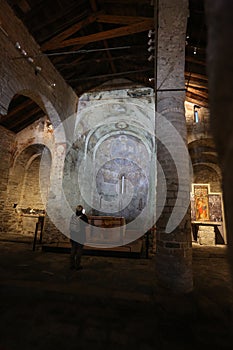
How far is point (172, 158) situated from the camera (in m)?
4.18

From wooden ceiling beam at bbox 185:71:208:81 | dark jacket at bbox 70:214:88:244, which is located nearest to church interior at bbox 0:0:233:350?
wooden ceiling beam at bbox 185:71:208:81

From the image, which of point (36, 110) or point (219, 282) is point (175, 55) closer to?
point (219, 282)

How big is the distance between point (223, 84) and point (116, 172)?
1293 centimetres

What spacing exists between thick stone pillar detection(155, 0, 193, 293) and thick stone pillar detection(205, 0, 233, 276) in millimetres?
3267

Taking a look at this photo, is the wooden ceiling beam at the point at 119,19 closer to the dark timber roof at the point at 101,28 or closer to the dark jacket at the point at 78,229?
the dark timber roof at the point at 101,28

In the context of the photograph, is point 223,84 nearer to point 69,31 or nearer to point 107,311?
point 107,311

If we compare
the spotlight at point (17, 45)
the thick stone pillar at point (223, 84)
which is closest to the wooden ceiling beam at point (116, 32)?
the spotlight at point (17, 45)

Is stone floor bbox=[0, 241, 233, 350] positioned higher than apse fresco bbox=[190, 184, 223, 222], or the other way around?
apse fresco bbox=[190, 184, 223, 222]

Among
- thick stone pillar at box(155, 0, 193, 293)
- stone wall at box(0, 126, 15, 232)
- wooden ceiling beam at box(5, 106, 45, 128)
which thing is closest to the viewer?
thick stone pillar at box(155, 0, 193, 293)

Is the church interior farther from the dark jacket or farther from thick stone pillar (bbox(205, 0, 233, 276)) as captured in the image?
the dark jacket

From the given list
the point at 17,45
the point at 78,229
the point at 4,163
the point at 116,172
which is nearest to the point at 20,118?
the point at 4,163

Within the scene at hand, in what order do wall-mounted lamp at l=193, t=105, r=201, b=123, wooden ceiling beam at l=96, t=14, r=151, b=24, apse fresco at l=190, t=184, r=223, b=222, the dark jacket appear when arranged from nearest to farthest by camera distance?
the dark jacket, wooden ceiling beam at l=96, t=14, r=151, b=24, wall-mounted lamp at l=193, t=105, r=201, b=123, apse fresco at l=190, t=184, r=223, b=222

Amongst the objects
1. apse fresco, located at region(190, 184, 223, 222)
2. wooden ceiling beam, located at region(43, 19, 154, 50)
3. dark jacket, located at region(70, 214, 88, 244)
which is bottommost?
dark jacket, located at region(70, 214, 88, 244)

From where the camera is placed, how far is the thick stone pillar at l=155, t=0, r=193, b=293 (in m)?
3.70
